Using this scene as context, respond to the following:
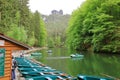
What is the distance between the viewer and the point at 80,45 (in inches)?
2879

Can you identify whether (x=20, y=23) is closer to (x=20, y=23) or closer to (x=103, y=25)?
(x=20, y=23)

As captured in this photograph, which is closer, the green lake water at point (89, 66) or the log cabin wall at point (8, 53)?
the log cabin wall at point (8, 53)

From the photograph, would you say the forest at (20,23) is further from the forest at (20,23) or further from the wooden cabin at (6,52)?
the wooden cabin at (6,52)

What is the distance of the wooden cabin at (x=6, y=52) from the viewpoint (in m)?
11.7

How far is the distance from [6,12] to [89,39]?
2139 cm

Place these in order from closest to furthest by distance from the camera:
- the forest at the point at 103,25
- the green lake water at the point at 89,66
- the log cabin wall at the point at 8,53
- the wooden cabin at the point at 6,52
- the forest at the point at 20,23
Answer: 1. the wooden cabin at the point at 6,52
2. the log cabin wall at the point at 8,53
3. the green lake water at the point at 89,66
4. the forest at the point at 103,25
5. the forest at the point at 20,23

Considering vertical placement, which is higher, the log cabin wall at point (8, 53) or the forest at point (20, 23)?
the forest at point (20, 23)

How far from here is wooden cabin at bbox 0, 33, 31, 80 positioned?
38.5ft

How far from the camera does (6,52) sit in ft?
39.7

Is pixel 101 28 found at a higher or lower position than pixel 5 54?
higher

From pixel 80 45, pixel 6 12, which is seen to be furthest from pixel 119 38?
pixel 6 12

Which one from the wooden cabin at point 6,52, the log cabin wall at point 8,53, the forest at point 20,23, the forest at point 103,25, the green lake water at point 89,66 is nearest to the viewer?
the wooden cabin at point 6,52

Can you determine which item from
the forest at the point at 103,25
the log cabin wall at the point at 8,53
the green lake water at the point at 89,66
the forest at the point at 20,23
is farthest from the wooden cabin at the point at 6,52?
the forest at the point at 103,25

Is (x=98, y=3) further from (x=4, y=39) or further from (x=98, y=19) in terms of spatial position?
(x=4, y=39)
